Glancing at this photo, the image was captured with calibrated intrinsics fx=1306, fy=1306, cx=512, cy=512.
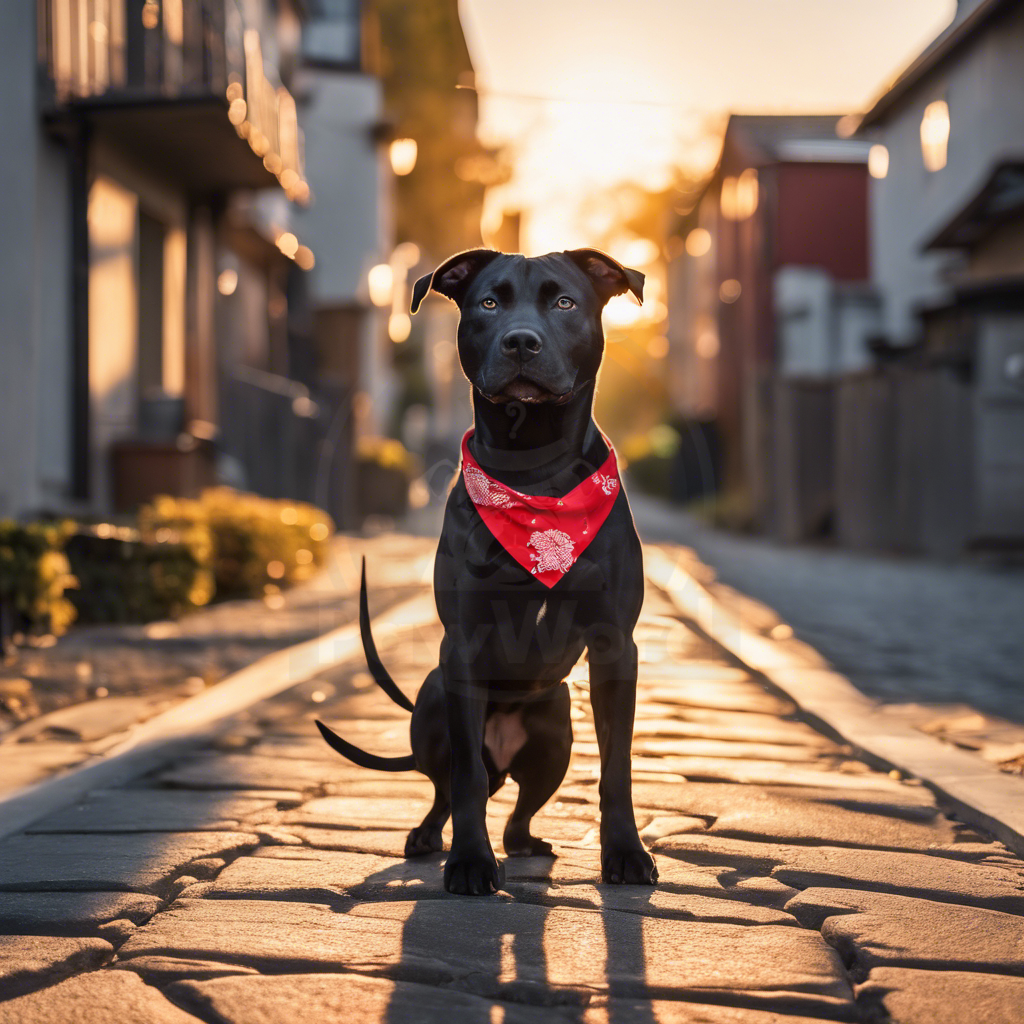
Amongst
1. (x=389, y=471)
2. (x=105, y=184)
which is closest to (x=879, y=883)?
(x=105, y=184)

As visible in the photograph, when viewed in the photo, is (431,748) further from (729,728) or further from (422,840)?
(729,728)

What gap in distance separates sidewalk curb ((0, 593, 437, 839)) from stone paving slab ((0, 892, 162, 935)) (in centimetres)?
75

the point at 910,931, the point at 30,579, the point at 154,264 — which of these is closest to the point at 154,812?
the point at 910,931

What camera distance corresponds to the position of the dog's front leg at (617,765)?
3.37 meters

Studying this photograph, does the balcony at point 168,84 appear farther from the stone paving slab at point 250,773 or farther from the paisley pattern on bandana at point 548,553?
the paisley pattern on bandana at point 548,553

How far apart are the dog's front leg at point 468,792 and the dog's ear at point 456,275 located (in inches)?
44.3

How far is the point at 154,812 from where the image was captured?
163 inches

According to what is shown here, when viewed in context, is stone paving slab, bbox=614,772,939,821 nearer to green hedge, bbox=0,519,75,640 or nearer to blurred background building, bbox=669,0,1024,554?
green hedge, bbox=0,519,75,640

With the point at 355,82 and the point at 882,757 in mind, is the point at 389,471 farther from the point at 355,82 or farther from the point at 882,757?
the point at 882,757

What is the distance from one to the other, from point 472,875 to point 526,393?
48.6 inches

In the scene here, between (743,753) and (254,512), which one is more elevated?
(254,512)

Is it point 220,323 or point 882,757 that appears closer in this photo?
point 882,757

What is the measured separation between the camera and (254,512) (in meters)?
11.0

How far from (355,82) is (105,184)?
15.4m
